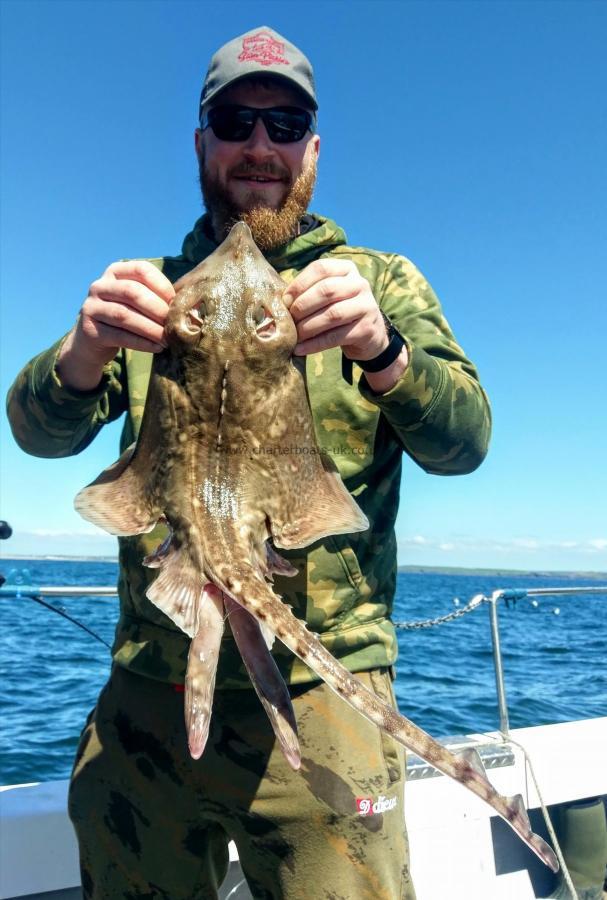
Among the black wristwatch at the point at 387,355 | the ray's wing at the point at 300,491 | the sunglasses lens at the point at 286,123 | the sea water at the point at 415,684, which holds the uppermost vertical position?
the sunglasses lens at the point at 286,123

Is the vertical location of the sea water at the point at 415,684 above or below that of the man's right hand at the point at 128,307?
below

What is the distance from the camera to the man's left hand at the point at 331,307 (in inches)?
79.9

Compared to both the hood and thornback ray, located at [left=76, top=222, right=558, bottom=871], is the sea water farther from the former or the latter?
thornback ray, located at [left=76, top=222, right=558, bottom=871]

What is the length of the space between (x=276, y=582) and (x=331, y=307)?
3.43 feet

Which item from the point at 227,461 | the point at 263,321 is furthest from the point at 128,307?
the point at 227,461

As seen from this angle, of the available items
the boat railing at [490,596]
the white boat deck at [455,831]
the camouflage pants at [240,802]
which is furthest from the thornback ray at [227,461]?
the white boat deck at [455,831]

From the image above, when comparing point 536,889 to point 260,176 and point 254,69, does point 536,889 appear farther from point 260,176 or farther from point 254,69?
point 254,69

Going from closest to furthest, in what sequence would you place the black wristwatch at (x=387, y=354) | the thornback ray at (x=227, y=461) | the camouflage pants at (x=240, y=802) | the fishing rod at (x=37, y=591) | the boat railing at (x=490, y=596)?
the thornback ray at (x=227, y=461), the black wristwatch at (x=387, y=354), the camouflage pants at (x=240, y=802), the fishing rod at (x=37, y=591), the boat railing at (x=490, y=596)

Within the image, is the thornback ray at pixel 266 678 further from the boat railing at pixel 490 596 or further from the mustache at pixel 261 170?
the boat railing at pixel 490 596

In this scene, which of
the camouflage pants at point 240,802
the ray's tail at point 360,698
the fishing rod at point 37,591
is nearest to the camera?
the ray's tail at point 360,698

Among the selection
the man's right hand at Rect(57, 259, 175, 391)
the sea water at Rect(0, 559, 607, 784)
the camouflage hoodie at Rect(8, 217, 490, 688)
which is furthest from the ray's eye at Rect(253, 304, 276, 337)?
the sea water at Rect(0, 559, 607, 784)

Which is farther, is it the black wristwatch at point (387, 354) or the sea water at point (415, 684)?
the sea water at point (415, 684)

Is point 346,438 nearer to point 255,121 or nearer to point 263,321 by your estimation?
point 263,321

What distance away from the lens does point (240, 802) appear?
8.16ft
